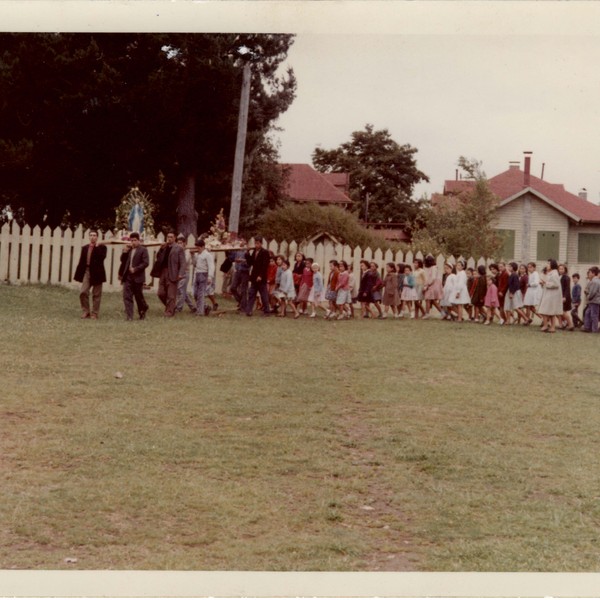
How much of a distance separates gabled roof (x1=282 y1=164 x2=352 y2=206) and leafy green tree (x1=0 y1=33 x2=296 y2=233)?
26.0m

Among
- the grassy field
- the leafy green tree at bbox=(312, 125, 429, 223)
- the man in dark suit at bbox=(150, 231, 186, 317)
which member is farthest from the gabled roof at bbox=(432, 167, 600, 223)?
the grassy field

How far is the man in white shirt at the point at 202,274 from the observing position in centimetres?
1873

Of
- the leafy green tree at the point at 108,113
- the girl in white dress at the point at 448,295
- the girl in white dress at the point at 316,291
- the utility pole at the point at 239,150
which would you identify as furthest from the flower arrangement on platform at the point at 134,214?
the girl in white dress at the point at 448,295

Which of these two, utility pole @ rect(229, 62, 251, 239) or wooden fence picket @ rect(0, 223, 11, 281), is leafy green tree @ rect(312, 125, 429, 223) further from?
wooden fence picket @ rect(0, 223, 11, 281)

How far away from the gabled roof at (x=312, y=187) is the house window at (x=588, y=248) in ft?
50.3

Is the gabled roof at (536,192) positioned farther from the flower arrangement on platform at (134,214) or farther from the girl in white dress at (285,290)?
the girl in white dress at (285,290)

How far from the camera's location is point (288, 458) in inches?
307

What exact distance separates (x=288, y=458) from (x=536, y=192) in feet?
107

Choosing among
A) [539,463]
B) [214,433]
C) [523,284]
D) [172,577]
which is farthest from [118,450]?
[523,284]

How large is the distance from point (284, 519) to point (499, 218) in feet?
106

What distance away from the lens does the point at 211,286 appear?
63.4ft

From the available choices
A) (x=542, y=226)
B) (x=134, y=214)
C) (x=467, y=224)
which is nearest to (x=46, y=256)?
(x=134, y=214)

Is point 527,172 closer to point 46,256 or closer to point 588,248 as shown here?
point 588,248

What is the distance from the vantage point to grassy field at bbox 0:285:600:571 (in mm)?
5789
